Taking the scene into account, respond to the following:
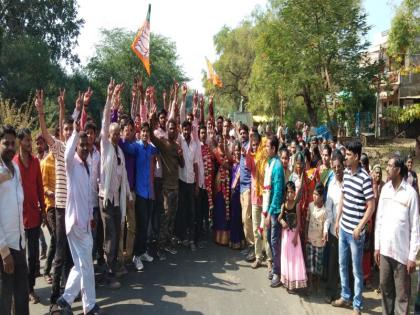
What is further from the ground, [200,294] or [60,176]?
[60,176]

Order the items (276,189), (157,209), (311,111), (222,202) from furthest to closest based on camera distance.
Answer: (311,111) < (222,202) < (157,209) < (276,189)

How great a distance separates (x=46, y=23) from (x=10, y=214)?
29604mm

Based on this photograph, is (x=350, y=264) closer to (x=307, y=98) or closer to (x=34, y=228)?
(x=34, y=228)

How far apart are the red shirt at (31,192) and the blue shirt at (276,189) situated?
298 cm

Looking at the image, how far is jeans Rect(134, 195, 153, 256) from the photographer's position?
5.97 metres

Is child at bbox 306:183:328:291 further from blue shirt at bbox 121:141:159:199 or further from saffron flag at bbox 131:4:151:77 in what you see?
saffron flag at bbox 131:4:151:77

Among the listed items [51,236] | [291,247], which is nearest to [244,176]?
[291,247]

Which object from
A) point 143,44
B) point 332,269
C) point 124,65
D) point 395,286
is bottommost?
point 332,269

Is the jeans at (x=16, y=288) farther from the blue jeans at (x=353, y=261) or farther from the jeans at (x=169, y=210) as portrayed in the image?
the blue jeans at (x=353, y=261)

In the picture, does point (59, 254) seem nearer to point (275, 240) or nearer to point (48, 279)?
point (48, 279)

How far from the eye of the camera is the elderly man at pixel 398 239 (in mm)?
4105

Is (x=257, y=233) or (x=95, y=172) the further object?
(x=257, y=233)

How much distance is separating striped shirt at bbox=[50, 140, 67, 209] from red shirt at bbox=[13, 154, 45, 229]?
27 centimetres

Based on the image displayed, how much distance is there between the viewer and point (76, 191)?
429cm
